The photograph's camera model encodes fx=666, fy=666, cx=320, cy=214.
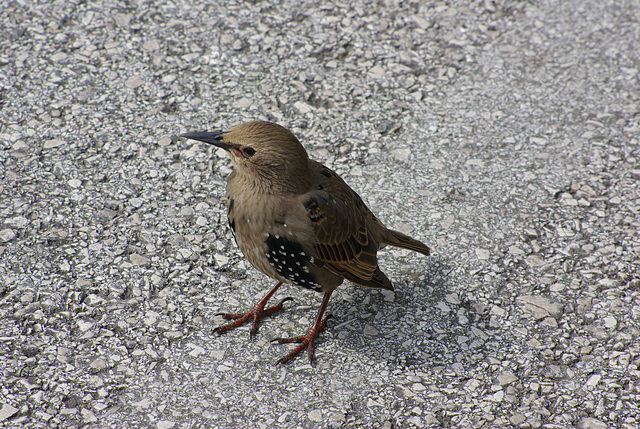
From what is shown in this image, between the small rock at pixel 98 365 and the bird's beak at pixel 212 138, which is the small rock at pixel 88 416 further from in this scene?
the bird's beak at pixel 212 138

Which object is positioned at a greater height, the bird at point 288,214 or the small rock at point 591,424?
the bird at point 288,214

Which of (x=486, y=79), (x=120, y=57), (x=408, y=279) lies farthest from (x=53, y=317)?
(x=486, y=79)

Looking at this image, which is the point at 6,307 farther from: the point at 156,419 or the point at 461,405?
the point at 461,405

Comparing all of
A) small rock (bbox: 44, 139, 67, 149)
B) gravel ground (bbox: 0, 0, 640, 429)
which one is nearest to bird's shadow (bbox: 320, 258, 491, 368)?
gravel ground (bbox: 0, 0, 640, 429)

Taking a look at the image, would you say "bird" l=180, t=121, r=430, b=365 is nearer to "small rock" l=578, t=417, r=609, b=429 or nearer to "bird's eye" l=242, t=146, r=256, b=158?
"bird's eye" l=242, t=146, r=256, b=158

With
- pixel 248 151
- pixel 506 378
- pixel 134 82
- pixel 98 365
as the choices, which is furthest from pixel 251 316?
pixel 134 82

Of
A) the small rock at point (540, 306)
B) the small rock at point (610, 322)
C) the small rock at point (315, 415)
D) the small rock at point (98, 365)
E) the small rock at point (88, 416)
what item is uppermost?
the small rock at point (610, 322)

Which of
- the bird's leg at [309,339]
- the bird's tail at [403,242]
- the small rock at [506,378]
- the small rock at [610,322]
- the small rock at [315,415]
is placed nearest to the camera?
the small rock at [315,415]

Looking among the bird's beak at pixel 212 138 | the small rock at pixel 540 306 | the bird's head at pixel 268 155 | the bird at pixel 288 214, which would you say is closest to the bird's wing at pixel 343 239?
the bird at pixel 288 214
